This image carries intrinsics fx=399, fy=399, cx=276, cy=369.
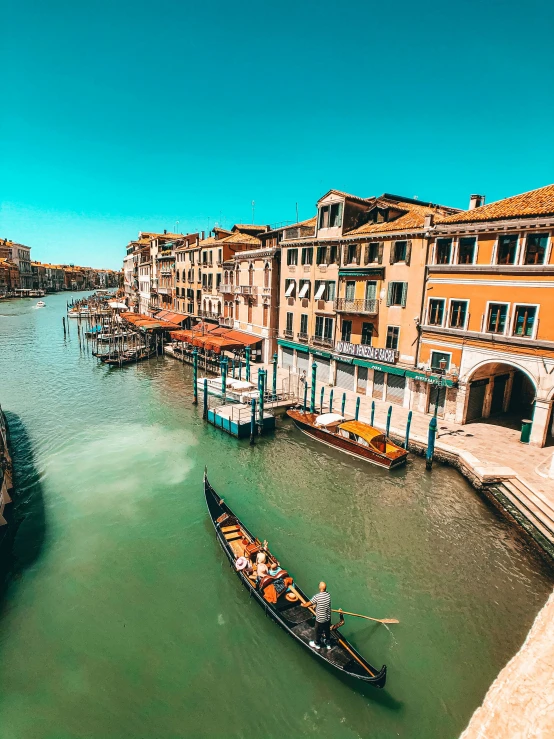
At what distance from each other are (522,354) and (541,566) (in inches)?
445

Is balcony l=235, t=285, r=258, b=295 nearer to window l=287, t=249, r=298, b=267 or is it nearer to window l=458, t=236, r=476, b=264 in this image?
window l=287, t=249, r=298, b=267

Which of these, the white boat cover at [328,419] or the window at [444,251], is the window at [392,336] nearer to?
the window at [444,251]

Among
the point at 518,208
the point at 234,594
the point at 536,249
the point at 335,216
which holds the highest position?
the point at 335,216

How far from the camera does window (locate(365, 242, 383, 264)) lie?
28672mm

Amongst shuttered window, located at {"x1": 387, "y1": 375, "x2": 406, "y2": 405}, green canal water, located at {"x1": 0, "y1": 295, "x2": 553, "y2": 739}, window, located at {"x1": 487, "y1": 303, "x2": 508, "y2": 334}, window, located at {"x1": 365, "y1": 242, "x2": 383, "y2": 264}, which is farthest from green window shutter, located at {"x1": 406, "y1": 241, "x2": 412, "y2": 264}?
green canal water, located at {"x1": 0, "y1": 295, "x2": 553, "y2": 739}

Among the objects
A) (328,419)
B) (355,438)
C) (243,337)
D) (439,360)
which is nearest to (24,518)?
(328,419)

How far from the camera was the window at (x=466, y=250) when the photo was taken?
23.8 metres

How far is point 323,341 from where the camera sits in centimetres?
3384

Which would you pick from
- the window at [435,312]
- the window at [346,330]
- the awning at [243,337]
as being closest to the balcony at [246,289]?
the awning at [243,337]

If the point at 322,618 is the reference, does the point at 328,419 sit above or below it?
above

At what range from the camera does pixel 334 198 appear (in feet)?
103

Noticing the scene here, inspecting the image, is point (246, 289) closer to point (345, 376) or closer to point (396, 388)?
point (345, 376)

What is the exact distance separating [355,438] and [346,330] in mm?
11341

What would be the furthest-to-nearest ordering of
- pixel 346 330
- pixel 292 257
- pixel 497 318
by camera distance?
pixel 292 257 → pixel 346 330 → pixel 497 318
